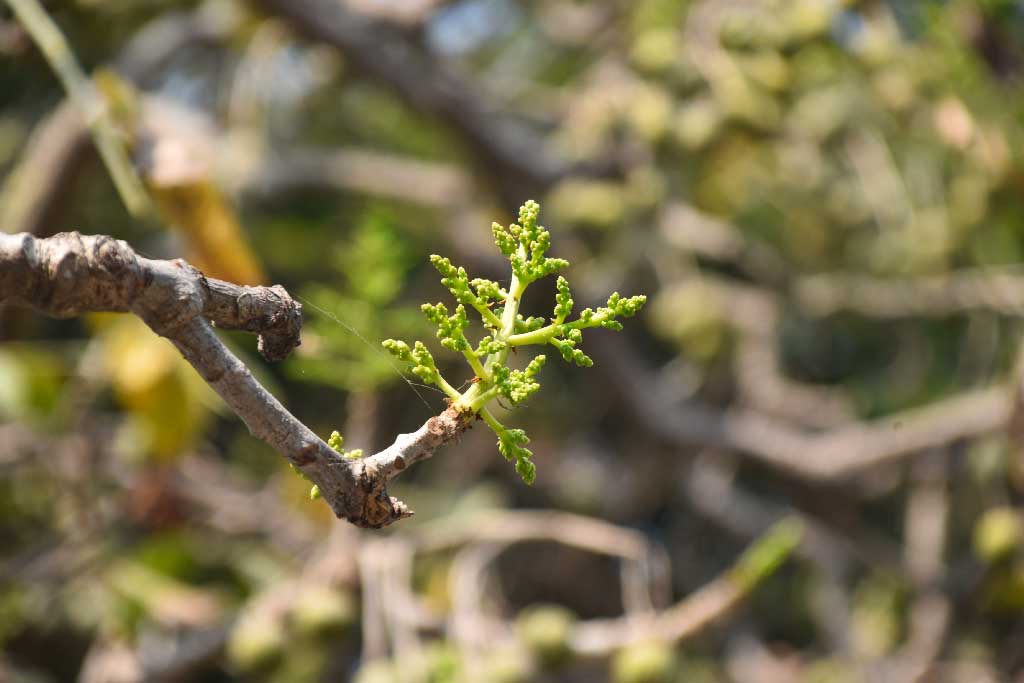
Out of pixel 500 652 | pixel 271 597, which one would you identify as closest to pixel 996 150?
pixel 500 652

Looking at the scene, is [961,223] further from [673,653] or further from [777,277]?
[673,653]

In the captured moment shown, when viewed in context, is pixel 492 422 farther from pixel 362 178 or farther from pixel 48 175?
pixel 362 178

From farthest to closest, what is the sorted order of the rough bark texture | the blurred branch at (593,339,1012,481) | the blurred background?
1. the blurred branch at (593,339,1012,481)
2. the blurred background
3. the rough bark texture

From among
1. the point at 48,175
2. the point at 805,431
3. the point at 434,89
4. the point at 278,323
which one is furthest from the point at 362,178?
the point at 278,323

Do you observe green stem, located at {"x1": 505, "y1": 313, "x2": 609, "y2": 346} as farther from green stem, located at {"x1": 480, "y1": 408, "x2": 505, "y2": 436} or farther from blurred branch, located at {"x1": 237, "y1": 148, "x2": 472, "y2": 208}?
blurred branch, located at {"x1": 237, "y1": 148, "x2": 472, "y2": 208}

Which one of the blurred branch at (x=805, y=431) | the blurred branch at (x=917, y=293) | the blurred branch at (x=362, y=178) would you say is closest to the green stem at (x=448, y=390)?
the blurred branch at (x=805, y=431)

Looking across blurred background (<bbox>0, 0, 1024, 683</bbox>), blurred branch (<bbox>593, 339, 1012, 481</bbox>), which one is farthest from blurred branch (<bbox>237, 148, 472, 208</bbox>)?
blurred branch (<bbox>593, 339, 1012, 481</bbox>)

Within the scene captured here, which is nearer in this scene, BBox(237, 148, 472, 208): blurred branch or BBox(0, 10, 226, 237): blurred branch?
BBox(0, 10, 226, 237): blurred branch

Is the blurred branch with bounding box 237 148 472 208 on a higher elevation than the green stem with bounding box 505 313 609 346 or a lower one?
higher
